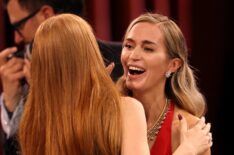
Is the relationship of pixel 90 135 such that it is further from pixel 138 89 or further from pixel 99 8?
pixel 99 8

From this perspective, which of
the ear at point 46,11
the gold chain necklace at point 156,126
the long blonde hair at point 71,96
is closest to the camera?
the long blonde hair at point 71,96

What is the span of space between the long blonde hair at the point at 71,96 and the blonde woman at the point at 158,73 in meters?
0.41

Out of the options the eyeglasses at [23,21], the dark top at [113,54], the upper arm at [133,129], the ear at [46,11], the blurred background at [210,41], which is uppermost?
the ear at [46,11]

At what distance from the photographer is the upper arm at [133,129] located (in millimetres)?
1269

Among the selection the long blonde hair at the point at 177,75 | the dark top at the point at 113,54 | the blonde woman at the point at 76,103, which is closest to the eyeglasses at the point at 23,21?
→ the dark top at the point at 113,54

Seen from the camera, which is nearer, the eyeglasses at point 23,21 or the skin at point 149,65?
the skin at point 149,65

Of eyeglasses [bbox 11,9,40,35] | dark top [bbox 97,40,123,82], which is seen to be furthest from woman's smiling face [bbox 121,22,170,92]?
eyeglasses [bbox 11,9,40,35]

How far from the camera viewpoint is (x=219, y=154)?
2.86 metres

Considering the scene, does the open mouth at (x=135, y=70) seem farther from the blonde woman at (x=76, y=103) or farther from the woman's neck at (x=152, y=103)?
the blonde woman at (x=76, y=103)

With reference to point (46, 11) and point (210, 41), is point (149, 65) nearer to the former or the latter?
point (46, 11)

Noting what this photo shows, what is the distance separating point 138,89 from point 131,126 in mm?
460

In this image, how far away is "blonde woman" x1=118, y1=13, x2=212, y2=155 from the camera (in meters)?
1.71

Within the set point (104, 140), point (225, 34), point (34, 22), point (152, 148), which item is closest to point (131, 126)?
point (104, 140)

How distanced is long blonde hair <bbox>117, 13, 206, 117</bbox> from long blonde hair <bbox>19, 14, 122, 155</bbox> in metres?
0.46
